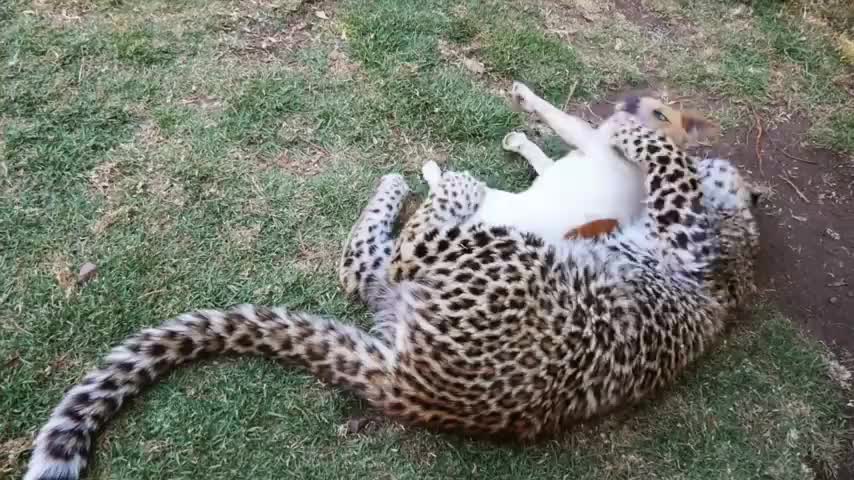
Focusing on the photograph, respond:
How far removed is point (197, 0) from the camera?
15.5 feet

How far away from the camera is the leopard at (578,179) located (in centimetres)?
361

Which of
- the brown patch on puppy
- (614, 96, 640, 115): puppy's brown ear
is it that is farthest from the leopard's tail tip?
(614, 96, 640, 115): puppy's brown ear

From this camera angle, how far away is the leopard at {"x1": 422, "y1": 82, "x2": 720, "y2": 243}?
361 centimetres

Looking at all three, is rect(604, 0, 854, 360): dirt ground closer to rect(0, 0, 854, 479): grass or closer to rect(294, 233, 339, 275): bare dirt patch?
rect(0, 0, 854, 479): grass

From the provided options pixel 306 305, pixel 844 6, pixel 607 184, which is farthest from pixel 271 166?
pixel 844 6

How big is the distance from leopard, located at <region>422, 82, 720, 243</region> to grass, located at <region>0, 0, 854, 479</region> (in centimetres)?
25

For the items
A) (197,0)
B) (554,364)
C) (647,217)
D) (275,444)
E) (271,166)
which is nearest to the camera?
(554,364)

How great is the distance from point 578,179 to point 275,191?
5.32 feet

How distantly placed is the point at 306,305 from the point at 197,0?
2.32m

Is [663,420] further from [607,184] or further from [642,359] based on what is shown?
[607,184]

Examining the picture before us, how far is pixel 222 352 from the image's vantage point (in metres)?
3.38

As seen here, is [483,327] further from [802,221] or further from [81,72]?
[81,72]

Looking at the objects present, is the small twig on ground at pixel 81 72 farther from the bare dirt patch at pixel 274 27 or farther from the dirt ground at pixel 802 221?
the dirt ground at pixel 802 221

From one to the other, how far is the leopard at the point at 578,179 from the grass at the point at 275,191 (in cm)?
25
